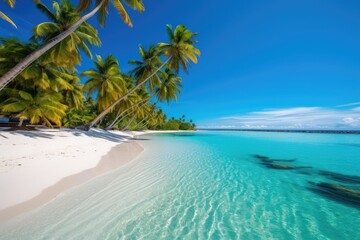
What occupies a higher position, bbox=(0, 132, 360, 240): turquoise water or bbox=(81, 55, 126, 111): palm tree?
bbox=(81, 55, 126, 111): palm tree

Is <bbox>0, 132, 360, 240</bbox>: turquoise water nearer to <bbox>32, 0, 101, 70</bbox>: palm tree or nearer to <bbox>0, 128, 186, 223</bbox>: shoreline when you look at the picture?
<bbox>0, 128, 186, 223</bbox>: shoreline

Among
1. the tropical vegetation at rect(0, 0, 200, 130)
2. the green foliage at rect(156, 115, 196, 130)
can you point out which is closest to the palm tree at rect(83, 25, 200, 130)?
the tropical vegetation at rect(0, 0, 200, 130)

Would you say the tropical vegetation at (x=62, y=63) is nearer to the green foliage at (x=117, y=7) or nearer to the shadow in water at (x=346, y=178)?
the green foliage at (x=117, y=7)

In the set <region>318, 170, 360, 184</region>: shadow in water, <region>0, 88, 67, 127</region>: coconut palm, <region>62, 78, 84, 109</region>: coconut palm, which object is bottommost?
<region>318, 170, 360, 184</region>: shadow in water

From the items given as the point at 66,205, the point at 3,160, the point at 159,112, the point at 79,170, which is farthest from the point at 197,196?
the point at 159,112

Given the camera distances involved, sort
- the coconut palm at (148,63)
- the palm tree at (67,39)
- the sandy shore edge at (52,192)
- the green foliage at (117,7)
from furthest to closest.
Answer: the coconut palm at (148,63), the palm tree at (67,39), the green foliage at (117,7), the sandy shore edge at (52,192)

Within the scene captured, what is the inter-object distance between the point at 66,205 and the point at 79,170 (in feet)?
8.80

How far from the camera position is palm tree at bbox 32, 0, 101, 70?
1021 cm

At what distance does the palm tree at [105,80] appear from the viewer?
18.0 m

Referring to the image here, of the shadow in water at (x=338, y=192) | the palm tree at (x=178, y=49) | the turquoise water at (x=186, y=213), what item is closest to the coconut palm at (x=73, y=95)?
the palm tree at (x=178, y=49)

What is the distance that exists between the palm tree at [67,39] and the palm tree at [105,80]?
228 inches

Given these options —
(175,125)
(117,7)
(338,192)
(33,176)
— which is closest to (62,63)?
(117,7)

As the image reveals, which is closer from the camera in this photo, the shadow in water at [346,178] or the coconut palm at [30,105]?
the shadow in water at [346,178]

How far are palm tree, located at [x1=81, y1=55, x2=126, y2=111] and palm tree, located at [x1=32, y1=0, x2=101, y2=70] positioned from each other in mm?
5800
